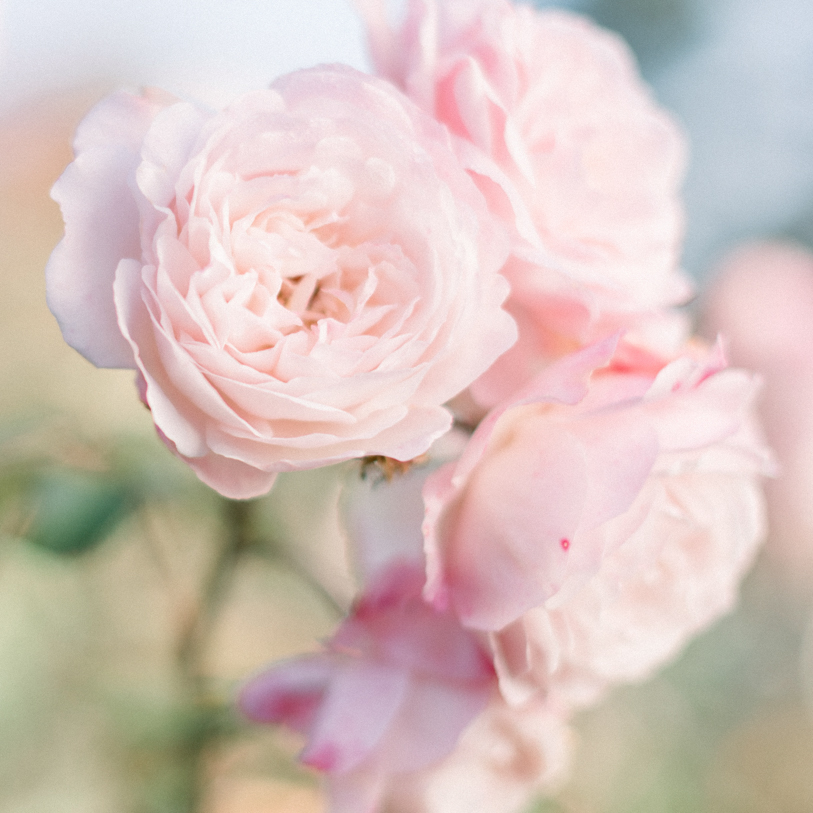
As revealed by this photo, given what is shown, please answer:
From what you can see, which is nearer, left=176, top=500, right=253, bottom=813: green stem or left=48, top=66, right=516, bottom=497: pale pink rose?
left=48, top=66, right=516, bottom=497: pale pink rose

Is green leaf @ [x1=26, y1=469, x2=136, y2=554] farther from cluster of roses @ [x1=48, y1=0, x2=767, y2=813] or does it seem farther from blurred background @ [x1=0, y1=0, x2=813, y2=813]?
cluster of roses @ [x1=48, y1=0, x2=767, y2=813]

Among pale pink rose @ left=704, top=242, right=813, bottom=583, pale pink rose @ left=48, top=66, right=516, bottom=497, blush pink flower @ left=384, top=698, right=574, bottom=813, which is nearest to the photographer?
pale pink rose @ left=48, top=66, right=516, bottom=497

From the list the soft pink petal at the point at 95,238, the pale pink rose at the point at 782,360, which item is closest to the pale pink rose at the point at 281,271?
the soft pink petal at the point at 95,238

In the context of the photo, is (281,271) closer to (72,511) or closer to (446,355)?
(446,355)

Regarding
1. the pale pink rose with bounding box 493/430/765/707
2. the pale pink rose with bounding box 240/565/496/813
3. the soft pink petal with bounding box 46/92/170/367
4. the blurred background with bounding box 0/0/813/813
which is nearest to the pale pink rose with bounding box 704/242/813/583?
the blurred background with bounding box 0/0/813/813

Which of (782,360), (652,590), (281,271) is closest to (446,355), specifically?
(281,271)

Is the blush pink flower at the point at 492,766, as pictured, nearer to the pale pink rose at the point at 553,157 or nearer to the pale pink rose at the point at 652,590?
the pale pink rose at the point at 652,590

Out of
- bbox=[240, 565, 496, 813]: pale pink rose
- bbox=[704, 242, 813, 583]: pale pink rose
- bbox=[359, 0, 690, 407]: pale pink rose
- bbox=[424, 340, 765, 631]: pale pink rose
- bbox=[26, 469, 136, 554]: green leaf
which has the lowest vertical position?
bbox=[704, 242, 813, 583]: pale pink rose
